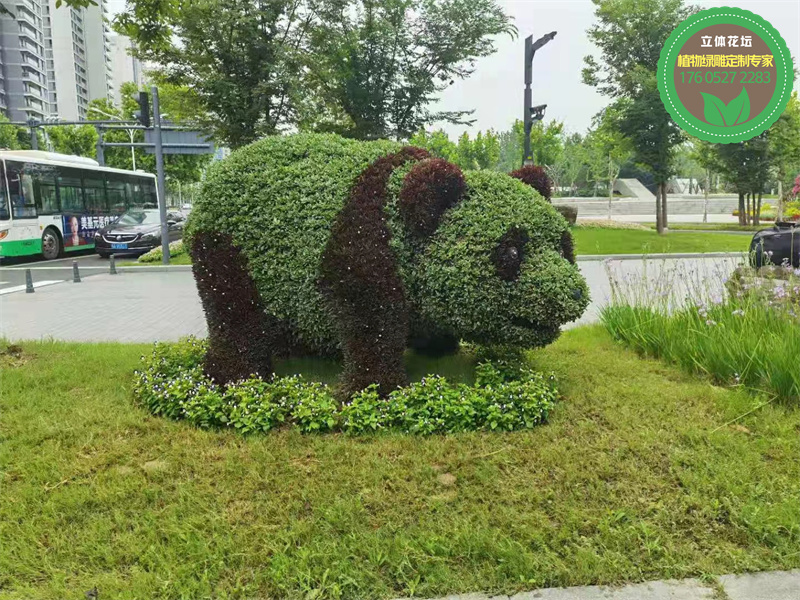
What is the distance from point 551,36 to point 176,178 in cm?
3530

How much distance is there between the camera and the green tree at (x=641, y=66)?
18.2 meters

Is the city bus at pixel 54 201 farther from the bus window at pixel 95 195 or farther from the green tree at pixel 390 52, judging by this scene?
the green tree at pixel 390 52

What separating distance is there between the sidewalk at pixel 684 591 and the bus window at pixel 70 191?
19.6 metres

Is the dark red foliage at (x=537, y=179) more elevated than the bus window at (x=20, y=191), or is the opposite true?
the bus window at (x=20, y=191)

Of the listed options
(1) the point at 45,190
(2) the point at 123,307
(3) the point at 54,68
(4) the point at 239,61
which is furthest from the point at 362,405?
(3) the point at 54,68

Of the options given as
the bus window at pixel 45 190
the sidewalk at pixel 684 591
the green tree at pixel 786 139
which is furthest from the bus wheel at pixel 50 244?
the green tree at pixel 786 139

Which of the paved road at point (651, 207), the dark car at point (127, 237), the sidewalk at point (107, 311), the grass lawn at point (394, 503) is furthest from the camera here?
the paved road at point (651, 207)

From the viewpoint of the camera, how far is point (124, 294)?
11703mm

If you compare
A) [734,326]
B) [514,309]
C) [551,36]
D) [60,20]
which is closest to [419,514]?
[514,309]

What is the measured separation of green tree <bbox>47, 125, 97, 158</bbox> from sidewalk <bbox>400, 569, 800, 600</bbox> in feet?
135

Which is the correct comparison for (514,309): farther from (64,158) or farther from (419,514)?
(64,158)

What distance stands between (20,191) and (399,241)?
1643 centimetres

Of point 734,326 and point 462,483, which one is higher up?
point 734,326

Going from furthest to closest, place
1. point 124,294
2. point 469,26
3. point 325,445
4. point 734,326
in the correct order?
point 469,26, point 124,294, point 734,326, point 325,445
